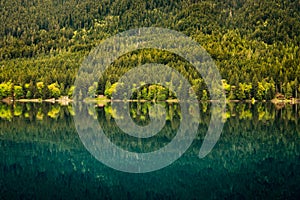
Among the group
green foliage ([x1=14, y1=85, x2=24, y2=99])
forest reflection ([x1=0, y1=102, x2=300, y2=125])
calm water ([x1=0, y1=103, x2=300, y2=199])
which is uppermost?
green foliage ([x1=14, y1=85, x2=24, y2=99])

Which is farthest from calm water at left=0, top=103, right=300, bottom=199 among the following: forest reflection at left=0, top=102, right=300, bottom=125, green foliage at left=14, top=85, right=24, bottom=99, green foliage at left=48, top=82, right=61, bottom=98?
green foliage at left=14, top=85, right=24, bottom=99

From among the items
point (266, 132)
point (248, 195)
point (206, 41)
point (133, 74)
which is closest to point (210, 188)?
point (248, 195)

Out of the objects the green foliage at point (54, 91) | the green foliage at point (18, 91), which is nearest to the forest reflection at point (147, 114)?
the green foliage at point (54, 91)

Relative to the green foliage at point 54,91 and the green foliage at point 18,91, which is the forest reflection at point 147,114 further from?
the green foliage at point 18,91

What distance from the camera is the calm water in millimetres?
23219

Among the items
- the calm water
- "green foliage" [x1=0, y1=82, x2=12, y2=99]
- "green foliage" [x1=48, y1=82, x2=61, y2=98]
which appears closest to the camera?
the calm water

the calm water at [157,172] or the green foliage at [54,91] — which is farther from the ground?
the green foliage at [54,91]

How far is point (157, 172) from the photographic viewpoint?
28.0 meters

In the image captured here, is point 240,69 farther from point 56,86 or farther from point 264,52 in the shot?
point 56,86

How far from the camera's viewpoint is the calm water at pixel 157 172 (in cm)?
2322

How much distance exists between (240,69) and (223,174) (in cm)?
12185

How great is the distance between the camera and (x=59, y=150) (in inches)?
1415

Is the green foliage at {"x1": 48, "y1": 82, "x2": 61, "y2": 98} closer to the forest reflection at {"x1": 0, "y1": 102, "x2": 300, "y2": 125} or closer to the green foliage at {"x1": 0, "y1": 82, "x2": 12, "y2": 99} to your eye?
the green foliage at {"x1": 0, "y1": 82, "x2": 12, "y2": 99}

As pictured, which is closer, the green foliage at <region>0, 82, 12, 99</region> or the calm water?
the calm water
